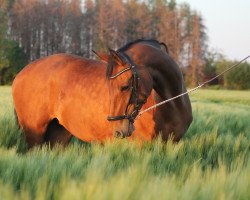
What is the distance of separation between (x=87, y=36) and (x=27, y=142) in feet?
206

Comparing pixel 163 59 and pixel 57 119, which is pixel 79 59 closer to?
pixel 57 119

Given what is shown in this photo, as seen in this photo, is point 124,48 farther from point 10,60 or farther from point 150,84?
point 10,60

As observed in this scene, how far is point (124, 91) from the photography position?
444 centimetres

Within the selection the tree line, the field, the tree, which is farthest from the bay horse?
the tree line

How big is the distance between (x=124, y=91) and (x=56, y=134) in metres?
2.32

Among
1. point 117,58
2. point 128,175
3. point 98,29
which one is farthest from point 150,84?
point 98,29

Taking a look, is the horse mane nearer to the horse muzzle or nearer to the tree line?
the horse muzzle

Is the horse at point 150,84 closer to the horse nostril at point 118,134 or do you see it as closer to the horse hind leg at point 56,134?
the horse nostril at point 118,134

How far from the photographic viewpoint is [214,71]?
230 feet

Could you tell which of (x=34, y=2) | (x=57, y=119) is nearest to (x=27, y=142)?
(x=57, y=119)

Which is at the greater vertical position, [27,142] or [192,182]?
[192,182]

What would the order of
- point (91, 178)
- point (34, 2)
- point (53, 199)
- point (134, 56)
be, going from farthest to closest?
point (34, 2) → point (134, 56) → point (91, 178) → point (53, 199)

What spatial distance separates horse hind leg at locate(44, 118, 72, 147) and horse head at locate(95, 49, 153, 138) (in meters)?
2.09

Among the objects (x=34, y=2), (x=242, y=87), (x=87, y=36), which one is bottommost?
(x=242, y=87)
